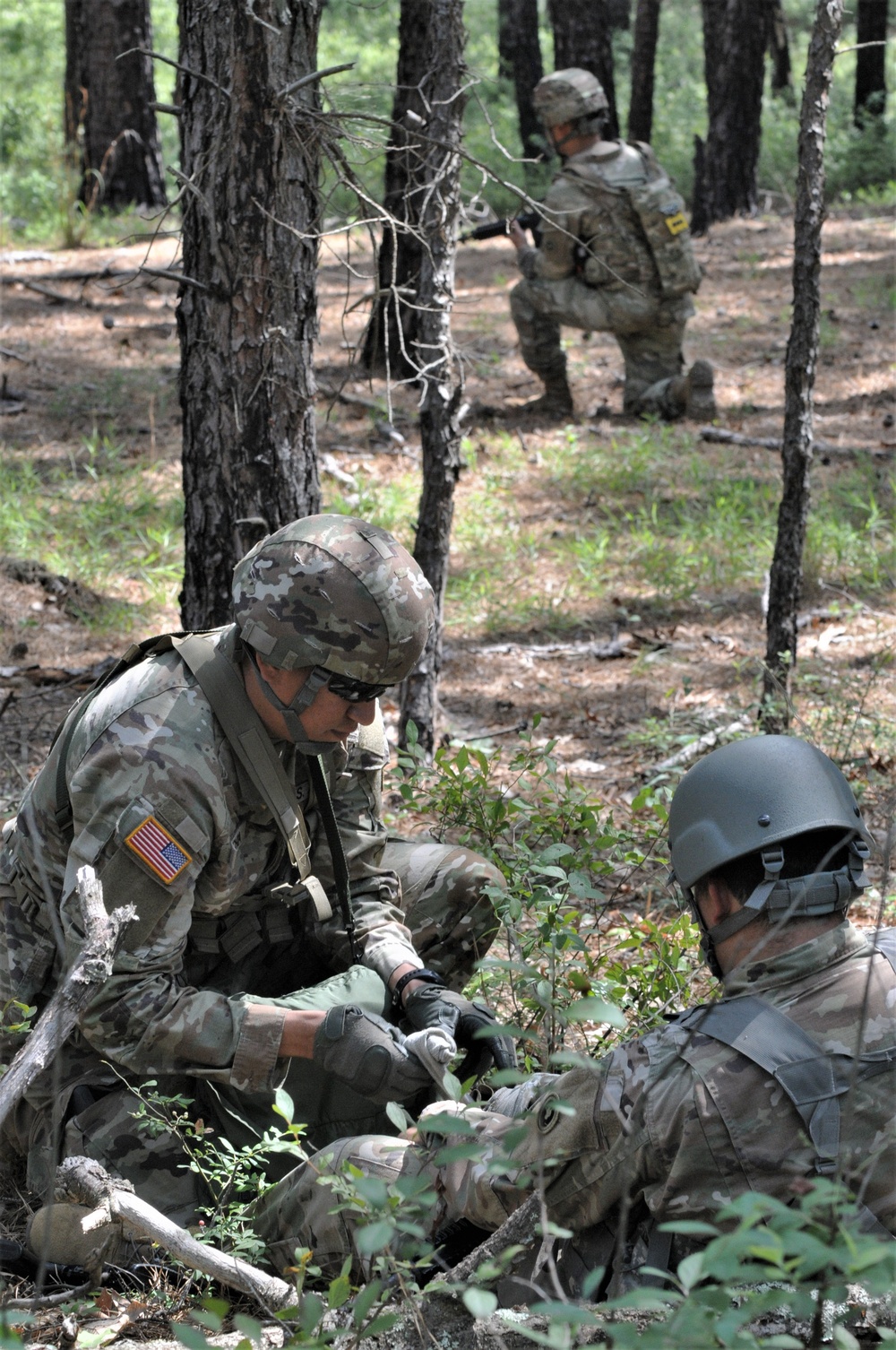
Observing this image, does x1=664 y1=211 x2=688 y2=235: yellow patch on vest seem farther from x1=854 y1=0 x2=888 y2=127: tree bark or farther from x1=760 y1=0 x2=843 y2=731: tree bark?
x1=854 y1=0 x2=888 y2=127: tree bark

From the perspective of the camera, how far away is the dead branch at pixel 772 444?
880 centimetres

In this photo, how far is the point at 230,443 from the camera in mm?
4379

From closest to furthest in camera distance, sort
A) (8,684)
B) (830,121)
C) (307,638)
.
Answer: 1. (307,638)
2. (8,684)
3. (830,121)

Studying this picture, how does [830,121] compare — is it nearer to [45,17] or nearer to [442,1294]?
[45,17]

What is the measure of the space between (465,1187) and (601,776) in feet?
9.82

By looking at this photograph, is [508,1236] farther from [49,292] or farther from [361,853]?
[49,292]

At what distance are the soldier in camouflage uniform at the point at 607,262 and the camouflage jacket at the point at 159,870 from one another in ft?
22.4

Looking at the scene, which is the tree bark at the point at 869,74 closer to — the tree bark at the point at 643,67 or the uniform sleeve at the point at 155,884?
the tree bark at the point at 643,67

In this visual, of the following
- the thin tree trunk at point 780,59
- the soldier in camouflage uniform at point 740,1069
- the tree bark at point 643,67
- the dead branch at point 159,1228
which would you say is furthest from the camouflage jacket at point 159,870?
the thin tree trunk at point 780,59

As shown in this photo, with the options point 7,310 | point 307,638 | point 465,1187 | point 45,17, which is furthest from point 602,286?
point 45,17

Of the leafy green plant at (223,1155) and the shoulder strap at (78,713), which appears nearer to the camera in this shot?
the leafy green plant at (223,1155)

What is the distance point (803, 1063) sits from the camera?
2.17 meters

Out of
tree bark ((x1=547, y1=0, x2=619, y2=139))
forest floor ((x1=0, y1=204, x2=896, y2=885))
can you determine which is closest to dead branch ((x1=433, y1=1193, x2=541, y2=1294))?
forest floor ((x1=0, y1=204, x2=896, y2=885))

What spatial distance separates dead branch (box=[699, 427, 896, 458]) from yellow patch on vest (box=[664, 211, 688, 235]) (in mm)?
1453
